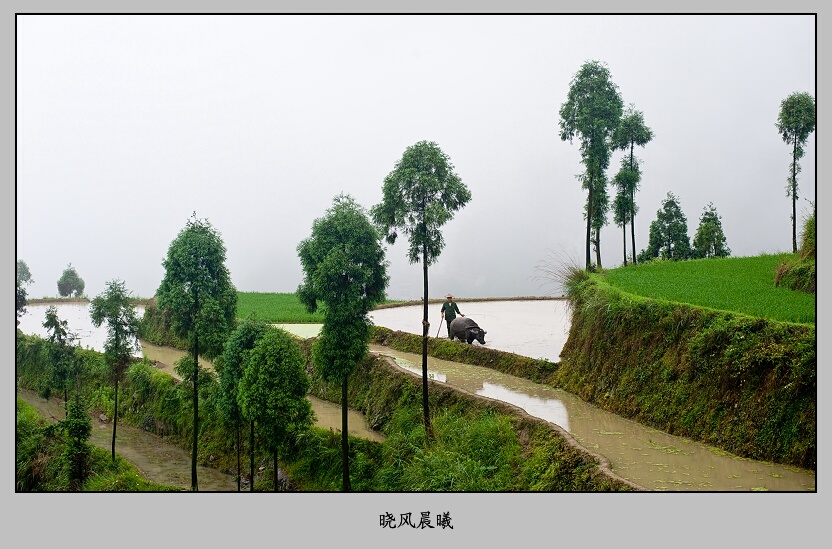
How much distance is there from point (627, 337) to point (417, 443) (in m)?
4.64

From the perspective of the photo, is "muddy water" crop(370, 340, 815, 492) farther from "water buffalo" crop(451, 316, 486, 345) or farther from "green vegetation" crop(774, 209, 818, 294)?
"green vegetation" crop(774, 209, 818, 294)

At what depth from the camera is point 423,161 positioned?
1236 centimetres

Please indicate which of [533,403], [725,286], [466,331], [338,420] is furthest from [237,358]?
[725,286]

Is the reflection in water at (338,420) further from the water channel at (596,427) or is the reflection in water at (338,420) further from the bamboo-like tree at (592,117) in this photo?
the bamboo-like tree at (592,117)

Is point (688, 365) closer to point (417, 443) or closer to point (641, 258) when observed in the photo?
point (417, 443)

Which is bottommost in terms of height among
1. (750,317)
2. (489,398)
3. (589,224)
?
(489,398)

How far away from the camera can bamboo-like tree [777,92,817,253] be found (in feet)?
68.6

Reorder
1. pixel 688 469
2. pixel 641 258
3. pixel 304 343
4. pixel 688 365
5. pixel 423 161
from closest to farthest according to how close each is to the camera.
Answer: pixel 688 469 < pixel 688 365 < pixel 423 161 < pixel 304 343 < pixel 641 258

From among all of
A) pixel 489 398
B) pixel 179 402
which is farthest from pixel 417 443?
pixel 179 402

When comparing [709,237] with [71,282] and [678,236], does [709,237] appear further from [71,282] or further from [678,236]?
[71,282]

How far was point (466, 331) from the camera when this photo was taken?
18.3 metres

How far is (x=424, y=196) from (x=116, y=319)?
10.5 meters

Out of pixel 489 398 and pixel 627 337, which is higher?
pixel 627 337

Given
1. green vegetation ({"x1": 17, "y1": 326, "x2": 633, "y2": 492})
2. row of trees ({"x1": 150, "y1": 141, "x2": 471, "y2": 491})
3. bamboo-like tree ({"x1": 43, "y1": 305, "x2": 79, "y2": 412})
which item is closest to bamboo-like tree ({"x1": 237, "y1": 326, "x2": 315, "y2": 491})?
row of trees ({"x1": 150, "y1": 141, "x2": 471, "y2": 491})
